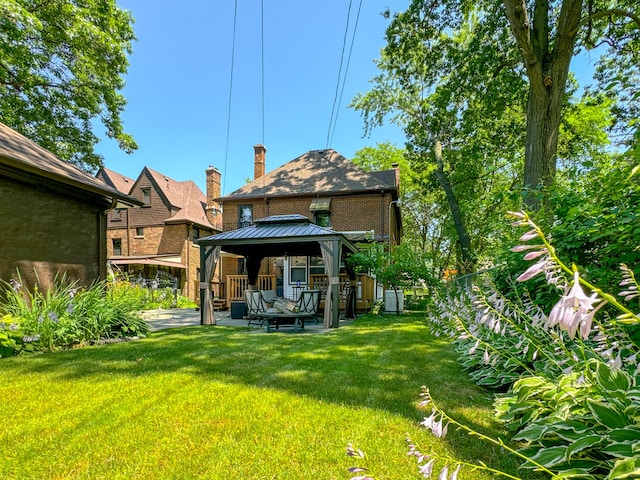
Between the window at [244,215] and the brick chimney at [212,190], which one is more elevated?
the brick chimney at [212,190]

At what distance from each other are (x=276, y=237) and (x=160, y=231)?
52.7 feet

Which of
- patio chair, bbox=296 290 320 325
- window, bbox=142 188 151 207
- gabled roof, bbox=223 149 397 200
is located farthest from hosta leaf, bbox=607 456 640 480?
window, bbox=142 188 151 207

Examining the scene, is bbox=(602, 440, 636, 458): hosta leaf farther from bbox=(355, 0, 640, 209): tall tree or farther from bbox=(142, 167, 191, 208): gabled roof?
bbox=(142, 167, 191, 208): gabled roof

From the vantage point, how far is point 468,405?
3.16 meters

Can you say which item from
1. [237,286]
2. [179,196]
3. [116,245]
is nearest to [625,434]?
[237,286]

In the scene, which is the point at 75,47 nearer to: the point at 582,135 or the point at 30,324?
the point at 30,324

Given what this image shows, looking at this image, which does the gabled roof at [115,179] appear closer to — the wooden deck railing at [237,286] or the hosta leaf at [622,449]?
the wooden deck railing at [237,286]

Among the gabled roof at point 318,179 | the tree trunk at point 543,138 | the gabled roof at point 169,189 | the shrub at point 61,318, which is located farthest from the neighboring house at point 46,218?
the gabled roof at point 169,189

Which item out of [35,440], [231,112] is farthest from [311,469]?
[231,112]

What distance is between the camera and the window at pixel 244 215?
60.2 ft

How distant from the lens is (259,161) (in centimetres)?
2108

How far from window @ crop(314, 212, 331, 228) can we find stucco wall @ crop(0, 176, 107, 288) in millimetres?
10103

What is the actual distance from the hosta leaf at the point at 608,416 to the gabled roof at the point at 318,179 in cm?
1451

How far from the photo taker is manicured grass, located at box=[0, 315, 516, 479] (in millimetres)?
2236
